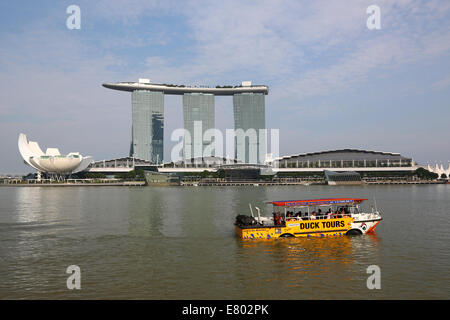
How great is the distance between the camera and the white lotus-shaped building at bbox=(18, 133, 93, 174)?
17025 cm

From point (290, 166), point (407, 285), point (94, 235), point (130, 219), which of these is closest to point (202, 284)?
point (407, 285)

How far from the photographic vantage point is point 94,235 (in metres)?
31.2

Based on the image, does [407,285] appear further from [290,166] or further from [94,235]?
[290,166]

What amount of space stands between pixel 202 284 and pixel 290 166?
171957mm

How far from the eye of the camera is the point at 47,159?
557 ft
